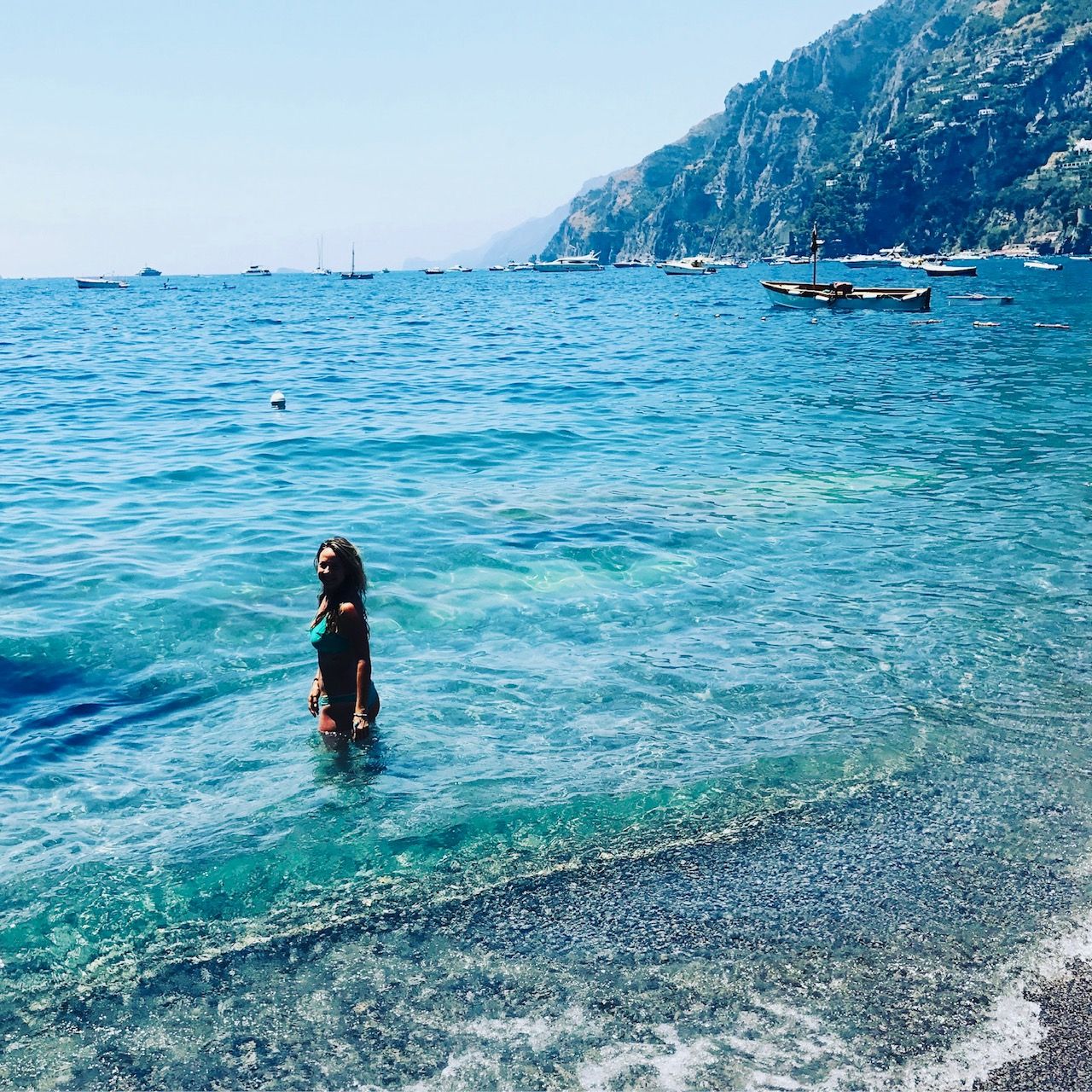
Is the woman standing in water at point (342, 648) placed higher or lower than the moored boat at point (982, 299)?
lower

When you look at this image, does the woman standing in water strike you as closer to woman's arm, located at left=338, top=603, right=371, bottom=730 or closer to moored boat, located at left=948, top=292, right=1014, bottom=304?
woman's arm, located at left=338, top=603, right=371, bottom=730

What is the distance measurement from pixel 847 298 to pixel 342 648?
72.1 m

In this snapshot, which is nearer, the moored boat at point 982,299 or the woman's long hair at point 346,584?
the woman's long hair at point 346,584

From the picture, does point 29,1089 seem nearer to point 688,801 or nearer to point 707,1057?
point 707,1057

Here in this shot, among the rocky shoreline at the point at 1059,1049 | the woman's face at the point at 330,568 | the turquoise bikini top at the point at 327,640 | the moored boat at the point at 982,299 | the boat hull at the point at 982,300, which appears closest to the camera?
the rocky shoreline at the point at 1059,1049

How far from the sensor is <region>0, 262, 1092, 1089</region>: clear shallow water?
5.61m

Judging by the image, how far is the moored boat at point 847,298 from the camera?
2800 inches

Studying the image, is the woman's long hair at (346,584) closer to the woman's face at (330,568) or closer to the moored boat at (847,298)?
the woman's face at (330,568)

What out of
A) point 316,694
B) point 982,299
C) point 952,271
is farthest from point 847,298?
point 316,694

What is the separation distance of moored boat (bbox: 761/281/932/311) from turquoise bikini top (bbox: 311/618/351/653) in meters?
69.1

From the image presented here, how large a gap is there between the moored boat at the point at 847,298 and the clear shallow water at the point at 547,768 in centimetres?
5238

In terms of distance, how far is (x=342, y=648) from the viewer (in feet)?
27.7

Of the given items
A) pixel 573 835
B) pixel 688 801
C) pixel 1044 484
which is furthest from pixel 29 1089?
pixel 1044 484

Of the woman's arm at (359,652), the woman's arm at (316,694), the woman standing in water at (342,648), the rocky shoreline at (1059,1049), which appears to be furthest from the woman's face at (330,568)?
the rocky shoreline at (1059,1049)
